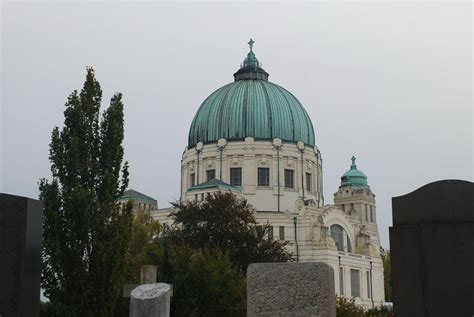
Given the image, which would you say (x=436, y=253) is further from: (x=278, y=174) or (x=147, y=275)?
(x=278, y=174)

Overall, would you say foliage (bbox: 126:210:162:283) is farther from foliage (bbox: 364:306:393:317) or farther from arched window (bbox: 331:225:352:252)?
arched window (bbox: 331:225:352:252)

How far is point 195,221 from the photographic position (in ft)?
147

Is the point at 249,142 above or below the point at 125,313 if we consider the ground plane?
above

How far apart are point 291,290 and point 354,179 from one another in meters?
76.3

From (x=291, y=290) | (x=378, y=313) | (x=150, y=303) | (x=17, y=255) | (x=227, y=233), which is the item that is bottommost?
(x=378, y=313)

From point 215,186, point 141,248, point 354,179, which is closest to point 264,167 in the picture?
point 215,186

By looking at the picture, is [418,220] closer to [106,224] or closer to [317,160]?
[106,224]

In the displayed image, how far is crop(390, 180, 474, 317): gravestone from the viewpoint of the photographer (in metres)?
8.51

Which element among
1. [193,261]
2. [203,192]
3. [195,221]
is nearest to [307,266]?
[193,261]

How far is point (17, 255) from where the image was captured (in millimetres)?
8953

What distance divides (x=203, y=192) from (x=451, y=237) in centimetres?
5763

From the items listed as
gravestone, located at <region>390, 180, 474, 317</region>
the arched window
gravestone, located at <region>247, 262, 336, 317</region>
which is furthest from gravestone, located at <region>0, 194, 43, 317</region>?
the arched window

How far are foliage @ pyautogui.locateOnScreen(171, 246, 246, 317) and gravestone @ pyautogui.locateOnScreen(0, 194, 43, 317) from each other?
1614 centimetres

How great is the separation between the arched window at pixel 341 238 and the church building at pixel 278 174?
0.36 feet
